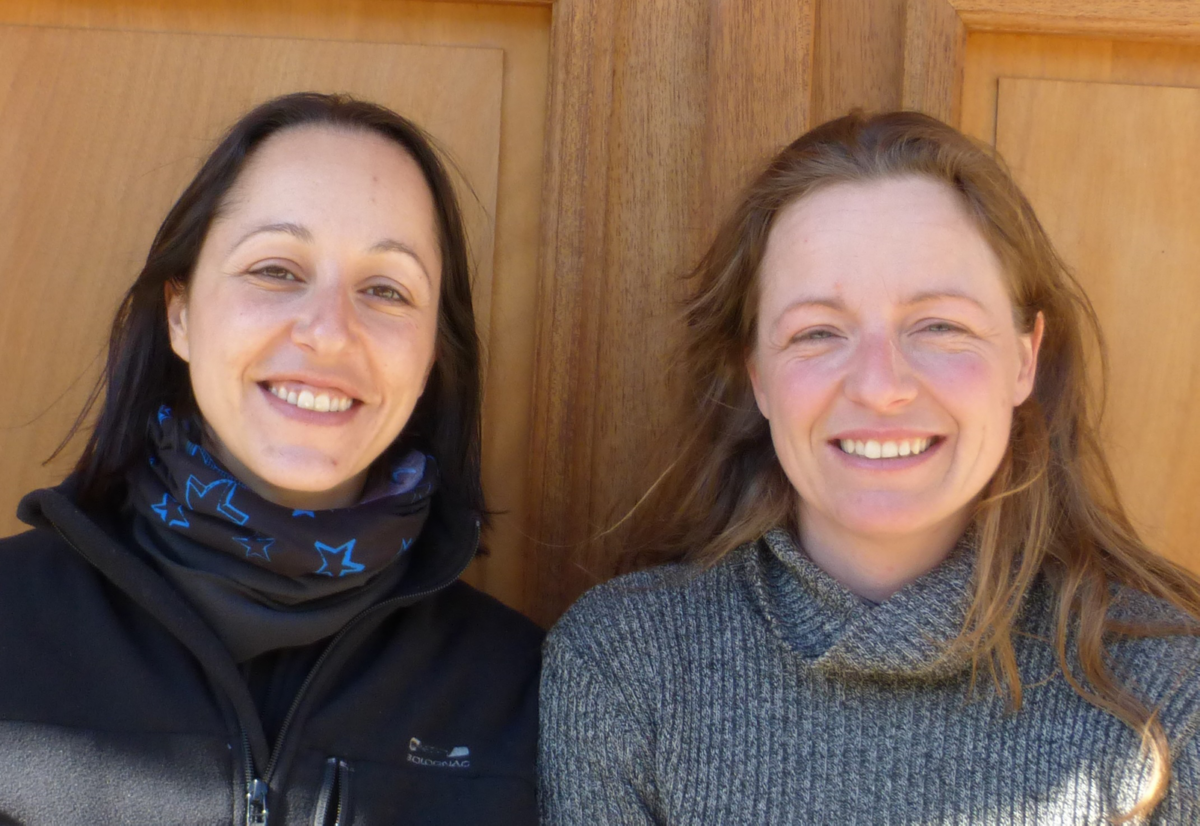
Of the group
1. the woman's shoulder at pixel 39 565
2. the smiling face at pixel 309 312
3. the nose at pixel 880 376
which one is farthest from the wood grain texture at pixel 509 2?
the woman's shoulder at pixel 39 565

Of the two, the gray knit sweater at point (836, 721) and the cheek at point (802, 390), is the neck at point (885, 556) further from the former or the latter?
the cheek at point (802, 390)

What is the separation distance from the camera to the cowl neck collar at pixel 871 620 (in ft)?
5.79

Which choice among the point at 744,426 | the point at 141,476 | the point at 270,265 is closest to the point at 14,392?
the point at 141,476

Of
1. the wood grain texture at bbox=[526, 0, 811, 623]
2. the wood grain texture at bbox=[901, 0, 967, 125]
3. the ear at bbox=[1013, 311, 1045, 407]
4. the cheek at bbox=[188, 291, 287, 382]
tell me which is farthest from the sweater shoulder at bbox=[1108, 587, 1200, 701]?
the cheek at bbox=[188, 291, 287, 382]

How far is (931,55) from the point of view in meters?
2.31

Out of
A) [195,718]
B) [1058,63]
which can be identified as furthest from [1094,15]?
[195,718]

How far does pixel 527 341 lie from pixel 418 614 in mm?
768

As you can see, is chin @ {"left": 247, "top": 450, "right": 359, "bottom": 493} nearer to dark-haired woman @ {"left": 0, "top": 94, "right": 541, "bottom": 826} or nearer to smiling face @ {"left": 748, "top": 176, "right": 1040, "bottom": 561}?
dark-haired woman @ {"left": 0, "top": 94, "right": 541, "bottom": 826}

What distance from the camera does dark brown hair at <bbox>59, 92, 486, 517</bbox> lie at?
6.08 ft

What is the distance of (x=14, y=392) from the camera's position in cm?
235

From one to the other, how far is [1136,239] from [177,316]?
1.91m

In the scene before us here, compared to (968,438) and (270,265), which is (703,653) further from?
(270,265)

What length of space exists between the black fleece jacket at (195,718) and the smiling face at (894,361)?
0.65m

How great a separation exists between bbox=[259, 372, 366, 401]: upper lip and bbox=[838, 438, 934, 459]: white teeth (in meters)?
0.79
